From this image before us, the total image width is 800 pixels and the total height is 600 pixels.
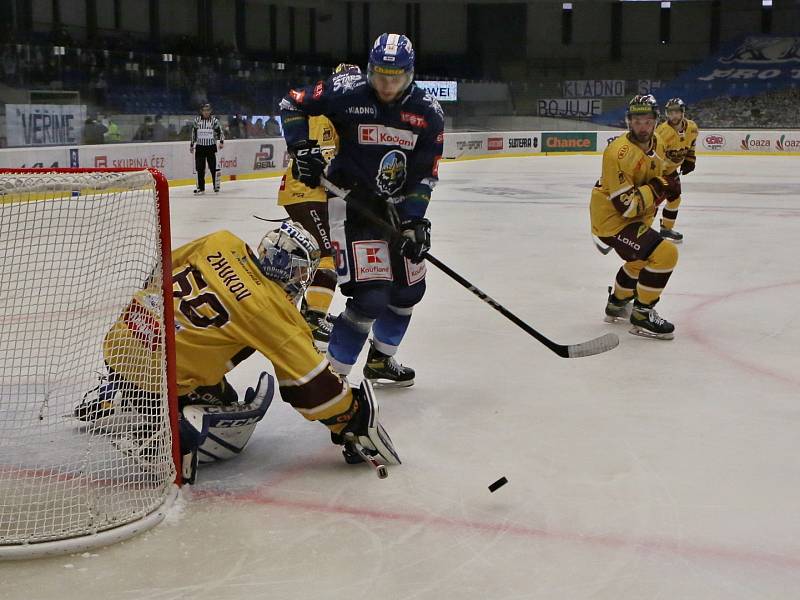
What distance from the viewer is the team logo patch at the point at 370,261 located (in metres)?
3.56

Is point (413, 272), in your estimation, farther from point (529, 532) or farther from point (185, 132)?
point (185, 132)

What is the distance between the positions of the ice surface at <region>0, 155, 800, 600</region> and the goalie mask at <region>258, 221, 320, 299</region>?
60 cm

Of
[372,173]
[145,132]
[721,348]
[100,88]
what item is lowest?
[721,348]

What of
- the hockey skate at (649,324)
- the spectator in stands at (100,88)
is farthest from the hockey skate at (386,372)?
the spectator in stands at (100,88)

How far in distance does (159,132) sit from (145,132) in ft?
1.09


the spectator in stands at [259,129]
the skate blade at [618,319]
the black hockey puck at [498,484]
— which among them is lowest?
the skate blade at [618,319]

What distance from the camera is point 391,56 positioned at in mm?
3393

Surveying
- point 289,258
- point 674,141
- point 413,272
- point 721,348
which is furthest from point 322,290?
point 674,141

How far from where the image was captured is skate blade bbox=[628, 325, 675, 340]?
4.79 metres

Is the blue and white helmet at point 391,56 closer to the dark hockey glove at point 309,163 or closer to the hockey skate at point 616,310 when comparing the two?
the dark hockey glove at point 309,163

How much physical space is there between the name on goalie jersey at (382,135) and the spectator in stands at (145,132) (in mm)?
10590

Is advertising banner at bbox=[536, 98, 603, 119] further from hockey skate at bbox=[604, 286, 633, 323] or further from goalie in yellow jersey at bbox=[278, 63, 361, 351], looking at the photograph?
goalie in yellow jersey at bbox=[278, 63, 361, 351]

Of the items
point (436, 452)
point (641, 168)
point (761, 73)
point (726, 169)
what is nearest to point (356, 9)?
point (761, 73)

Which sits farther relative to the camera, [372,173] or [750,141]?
[750,141]
